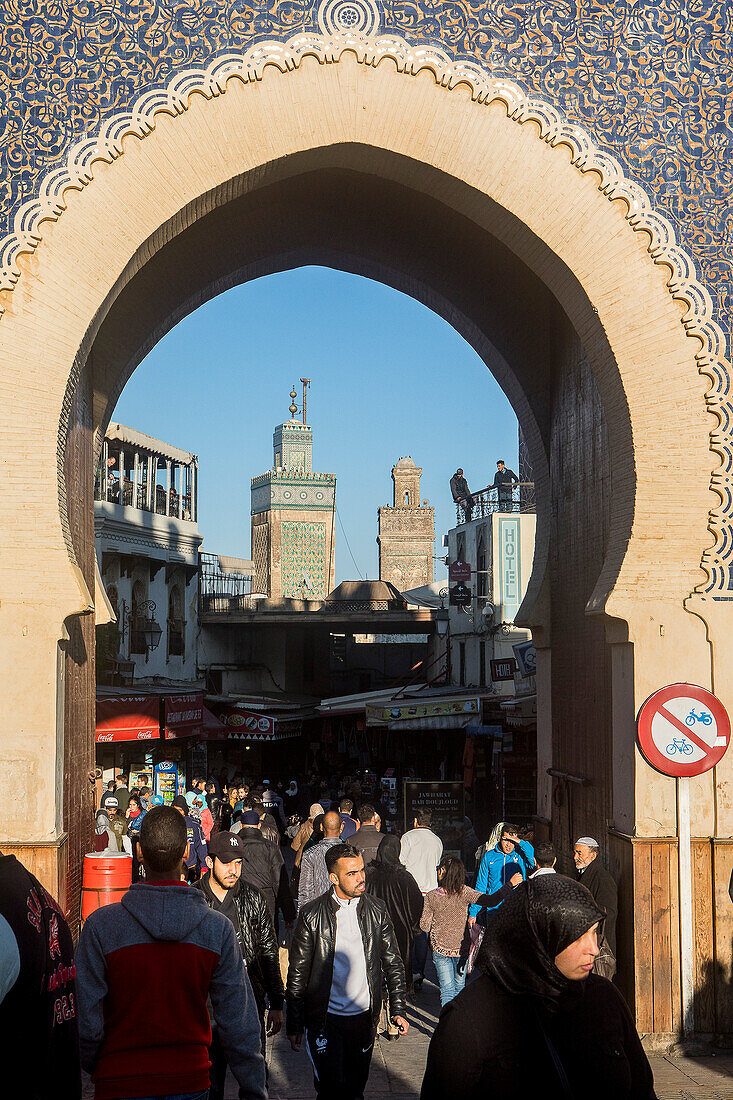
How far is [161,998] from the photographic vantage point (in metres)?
2.89

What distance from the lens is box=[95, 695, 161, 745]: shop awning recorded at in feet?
49.3

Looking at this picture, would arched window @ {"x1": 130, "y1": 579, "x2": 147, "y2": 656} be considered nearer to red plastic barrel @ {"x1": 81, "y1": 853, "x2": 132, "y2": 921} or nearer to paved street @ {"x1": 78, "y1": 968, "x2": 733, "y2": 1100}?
red plastic barrel @ {"x1": 81, "y1": 853, "x2": 132, "y2": 921}

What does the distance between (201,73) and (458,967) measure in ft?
18.0

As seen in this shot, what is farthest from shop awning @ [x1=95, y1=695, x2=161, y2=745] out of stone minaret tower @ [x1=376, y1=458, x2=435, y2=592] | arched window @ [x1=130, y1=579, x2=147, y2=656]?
stone minaret tower @ [x1=376, y1=458, x2=435, y2=592]

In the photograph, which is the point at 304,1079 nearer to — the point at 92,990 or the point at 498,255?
the point at 92,990

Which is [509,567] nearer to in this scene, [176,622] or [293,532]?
[176,622]

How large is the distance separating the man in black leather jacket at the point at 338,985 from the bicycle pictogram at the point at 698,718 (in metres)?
2.01

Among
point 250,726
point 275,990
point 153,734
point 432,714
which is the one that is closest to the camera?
point 275,990

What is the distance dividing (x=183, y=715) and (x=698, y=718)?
12.3 metres

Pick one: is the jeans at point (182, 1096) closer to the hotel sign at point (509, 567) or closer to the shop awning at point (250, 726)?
the shop awning at point (250, 726)

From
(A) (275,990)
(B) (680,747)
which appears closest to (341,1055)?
(A) (275,990)

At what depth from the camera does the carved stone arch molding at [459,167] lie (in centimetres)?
641

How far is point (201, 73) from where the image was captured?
6566 mm

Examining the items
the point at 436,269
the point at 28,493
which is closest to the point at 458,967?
the point at 28,493
